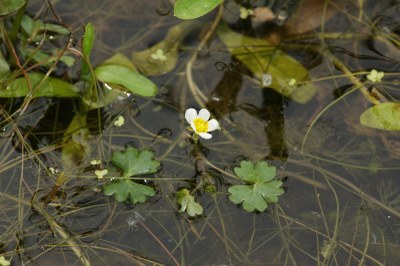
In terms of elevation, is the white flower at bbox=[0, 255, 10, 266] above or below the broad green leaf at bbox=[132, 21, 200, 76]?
below

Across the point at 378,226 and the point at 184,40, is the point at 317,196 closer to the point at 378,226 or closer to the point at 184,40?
the point at 378,226

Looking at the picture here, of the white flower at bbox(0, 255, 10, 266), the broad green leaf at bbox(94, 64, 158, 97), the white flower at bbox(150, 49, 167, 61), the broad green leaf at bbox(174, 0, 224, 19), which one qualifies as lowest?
the white flower at bbox(0, 255, 10, 266)

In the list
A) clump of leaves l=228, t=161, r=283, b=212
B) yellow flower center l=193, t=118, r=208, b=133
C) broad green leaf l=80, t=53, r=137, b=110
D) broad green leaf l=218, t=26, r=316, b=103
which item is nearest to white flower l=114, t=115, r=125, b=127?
broad green leaf l=80, t=53, r=137, b=110

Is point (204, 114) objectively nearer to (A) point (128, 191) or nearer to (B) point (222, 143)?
(B) point (222, 143)

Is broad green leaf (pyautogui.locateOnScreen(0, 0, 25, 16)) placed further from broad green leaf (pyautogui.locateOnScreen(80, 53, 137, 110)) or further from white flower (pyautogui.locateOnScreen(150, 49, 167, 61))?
white flower (pyautogui.locateOnScreen(150, 49, 167, 61))

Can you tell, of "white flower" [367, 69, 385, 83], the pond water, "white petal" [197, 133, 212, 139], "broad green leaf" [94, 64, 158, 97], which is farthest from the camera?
"white flower" [367, 69, 385, 83]

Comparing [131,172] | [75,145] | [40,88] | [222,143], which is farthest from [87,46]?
[222,143]
